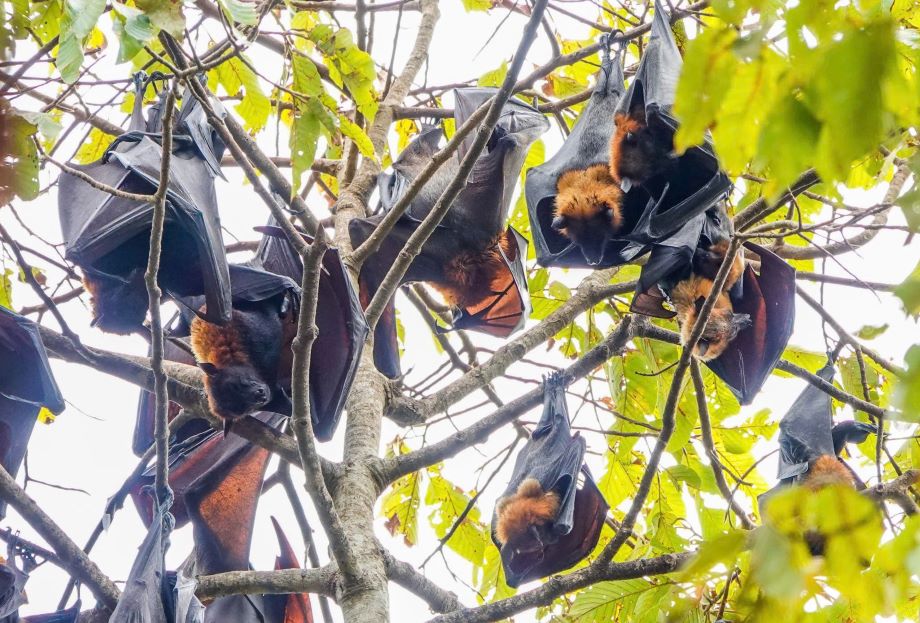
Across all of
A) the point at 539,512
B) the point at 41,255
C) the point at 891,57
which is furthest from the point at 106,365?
the point at 891,57

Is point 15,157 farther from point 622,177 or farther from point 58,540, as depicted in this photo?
point 622,177

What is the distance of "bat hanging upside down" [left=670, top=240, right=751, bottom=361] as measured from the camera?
5.07 m

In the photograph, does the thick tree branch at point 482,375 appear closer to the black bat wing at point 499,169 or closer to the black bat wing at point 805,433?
the black bat wing at point 499,169

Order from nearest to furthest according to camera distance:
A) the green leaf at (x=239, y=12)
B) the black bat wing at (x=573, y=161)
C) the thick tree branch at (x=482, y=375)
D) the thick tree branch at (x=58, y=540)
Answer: the green leaf at (x=239, y=12)
the thick tree branch at (x=58, y=540)
the thick tree branch at (x=482, y=375)
the black bat wing at (x=573, y=161)

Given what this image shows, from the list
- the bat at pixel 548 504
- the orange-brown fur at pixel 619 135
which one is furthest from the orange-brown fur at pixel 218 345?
the orange-brown fur at pixel 619 135

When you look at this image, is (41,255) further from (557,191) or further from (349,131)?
(557,191)

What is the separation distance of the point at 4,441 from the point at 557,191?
332 centimetres

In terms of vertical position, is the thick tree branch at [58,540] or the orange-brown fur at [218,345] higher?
the orange-brown fur at [218,345]

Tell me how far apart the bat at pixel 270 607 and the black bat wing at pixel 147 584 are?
48.3 inches

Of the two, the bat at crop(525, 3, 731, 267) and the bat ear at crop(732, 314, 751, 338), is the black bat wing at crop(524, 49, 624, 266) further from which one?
the bat ear at crop(732, 314, 751, 338)

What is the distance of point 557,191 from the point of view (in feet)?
18.3

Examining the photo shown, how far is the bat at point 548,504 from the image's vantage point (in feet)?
16.9

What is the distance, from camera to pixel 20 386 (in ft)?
14.5

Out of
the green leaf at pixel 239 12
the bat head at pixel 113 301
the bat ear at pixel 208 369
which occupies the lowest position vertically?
the bat ear at pixel 208 369
